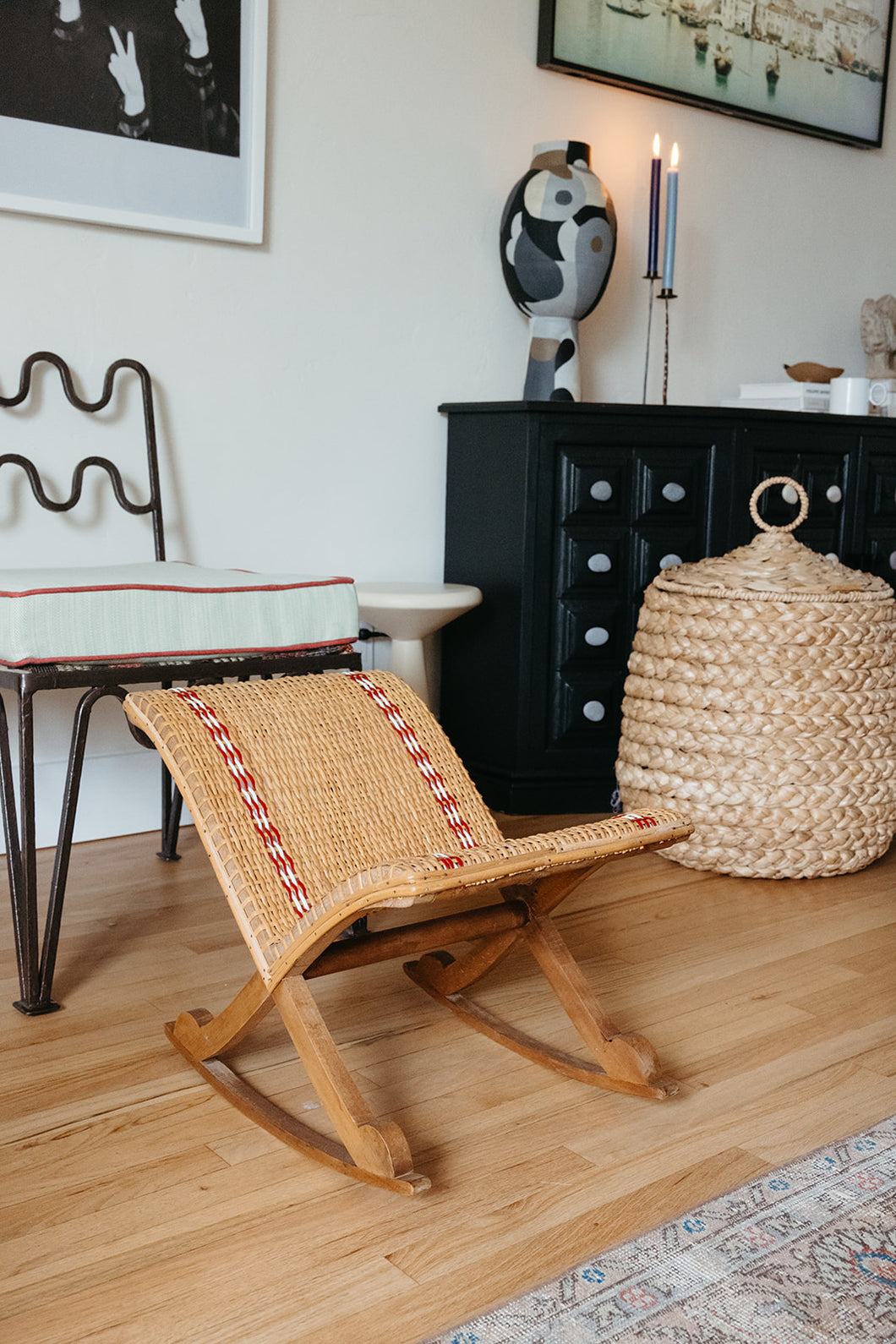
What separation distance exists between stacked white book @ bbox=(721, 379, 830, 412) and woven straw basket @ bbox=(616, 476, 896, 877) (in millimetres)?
844

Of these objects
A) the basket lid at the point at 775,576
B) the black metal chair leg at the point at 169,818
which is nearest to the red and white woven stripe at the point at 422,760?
the black metal chair leg at the point at 169,818

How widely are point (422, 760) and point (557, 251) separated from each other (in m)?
1.37

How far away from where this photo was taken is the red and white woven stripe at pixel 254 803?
4.27 feet

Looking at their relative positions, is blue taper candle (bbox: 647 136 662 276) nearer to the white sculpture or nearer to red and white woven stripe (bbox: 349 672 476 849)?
the white sculpture

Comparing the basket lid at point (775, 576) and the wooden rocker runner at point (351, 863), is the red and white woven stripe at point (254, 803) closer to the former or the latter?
the wooden rocker runner at point (351, 863)

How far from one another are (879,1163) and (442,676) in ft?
5.16

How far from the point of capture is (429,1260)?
1.05 meters

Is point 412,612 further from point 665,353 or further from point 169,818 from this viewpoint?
point 665,353

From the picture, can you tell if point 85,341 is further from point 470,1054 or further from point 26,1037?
point 470,1054

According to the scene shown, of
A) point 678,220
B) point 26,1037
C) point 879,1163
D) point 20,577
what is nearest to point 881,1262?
point 879,1163

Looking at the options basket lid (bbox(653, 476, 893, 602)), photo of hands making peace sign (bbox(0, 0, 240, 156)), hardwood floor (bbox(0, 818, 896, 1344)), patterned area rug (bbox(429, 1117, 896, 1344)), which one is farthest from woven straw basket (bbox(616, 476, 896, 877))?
photo of hands making peace sign (bbox(0, 0, 240, 156))

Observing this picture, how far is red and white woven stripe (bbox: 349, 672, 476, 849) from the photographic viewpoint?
148cm

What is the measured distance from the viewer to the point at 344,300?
2402mm

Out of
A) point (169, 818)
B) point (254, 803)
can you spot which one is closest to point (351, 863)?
point (254, 803)
